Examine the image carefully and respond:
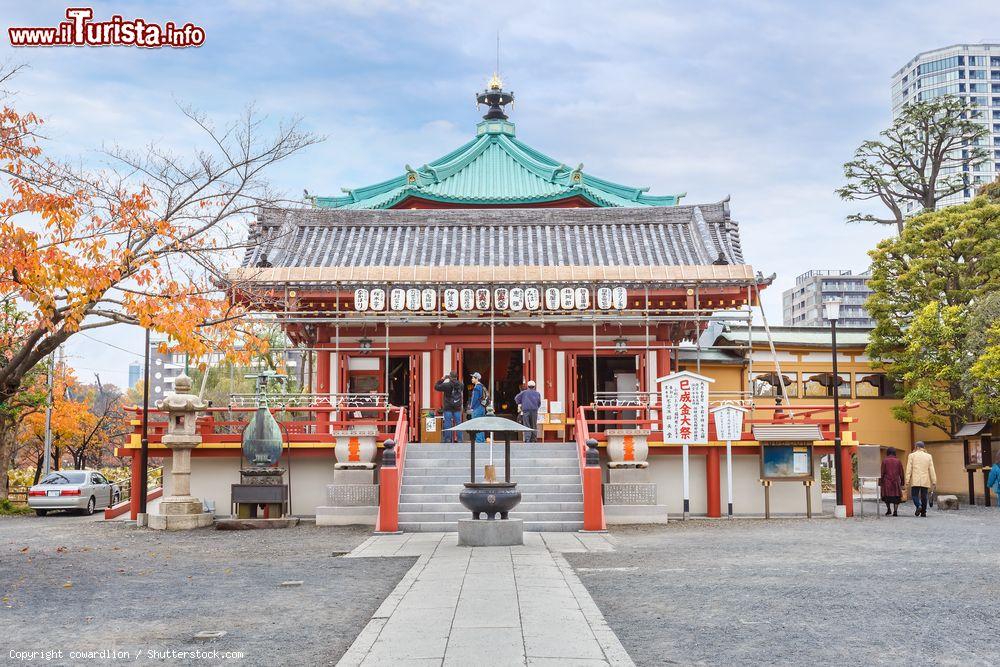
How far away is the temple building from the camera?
810 inches

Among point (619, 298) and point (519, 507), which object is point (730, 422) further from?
point (519, 507)


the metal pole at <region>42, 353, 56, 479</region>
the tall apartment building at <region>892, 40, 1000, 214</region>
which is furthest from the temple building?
the tall apartment building at <region>892, 40, 1000, 214</region>

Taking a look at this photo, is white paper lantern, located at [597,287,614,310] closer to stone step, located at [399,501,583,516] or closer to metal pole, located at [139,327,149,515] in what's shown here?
stone step, located at [399,501,583,516]

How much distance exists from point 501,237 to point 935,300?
14403mm

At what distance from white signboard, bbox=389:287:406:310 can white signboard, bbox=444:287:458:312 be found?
105 cm

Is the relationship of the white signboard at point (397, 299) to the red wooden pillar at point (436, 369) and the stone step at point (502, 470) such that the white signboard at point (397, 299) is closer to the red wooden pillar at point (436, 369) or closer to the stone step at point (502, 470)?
the red wooden pillar at point (436, 369)

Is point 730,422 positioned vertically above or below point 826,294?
below

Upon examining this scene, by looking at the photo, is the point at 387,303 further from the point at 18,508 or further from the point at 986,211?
the point at 986,211

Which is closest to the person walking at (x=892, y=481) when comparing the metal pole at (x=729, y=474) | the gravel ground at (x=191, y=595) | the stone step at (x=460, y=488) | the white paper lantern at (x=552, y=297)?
the metal pole at (x=729, y=474)

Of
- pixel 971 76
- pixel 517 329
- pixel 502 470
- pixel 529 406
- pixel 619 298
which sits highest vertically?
pixel 971 76

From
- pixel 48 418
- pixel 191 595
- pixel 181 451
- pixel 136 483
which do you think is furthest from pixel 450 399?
pixel 48 418

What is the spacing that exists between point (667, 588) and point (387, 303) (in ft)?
46.8

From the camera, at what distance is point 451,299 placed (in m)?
23.2

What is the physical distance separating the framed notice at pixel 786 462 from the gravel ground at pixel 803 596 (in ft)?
12.0
